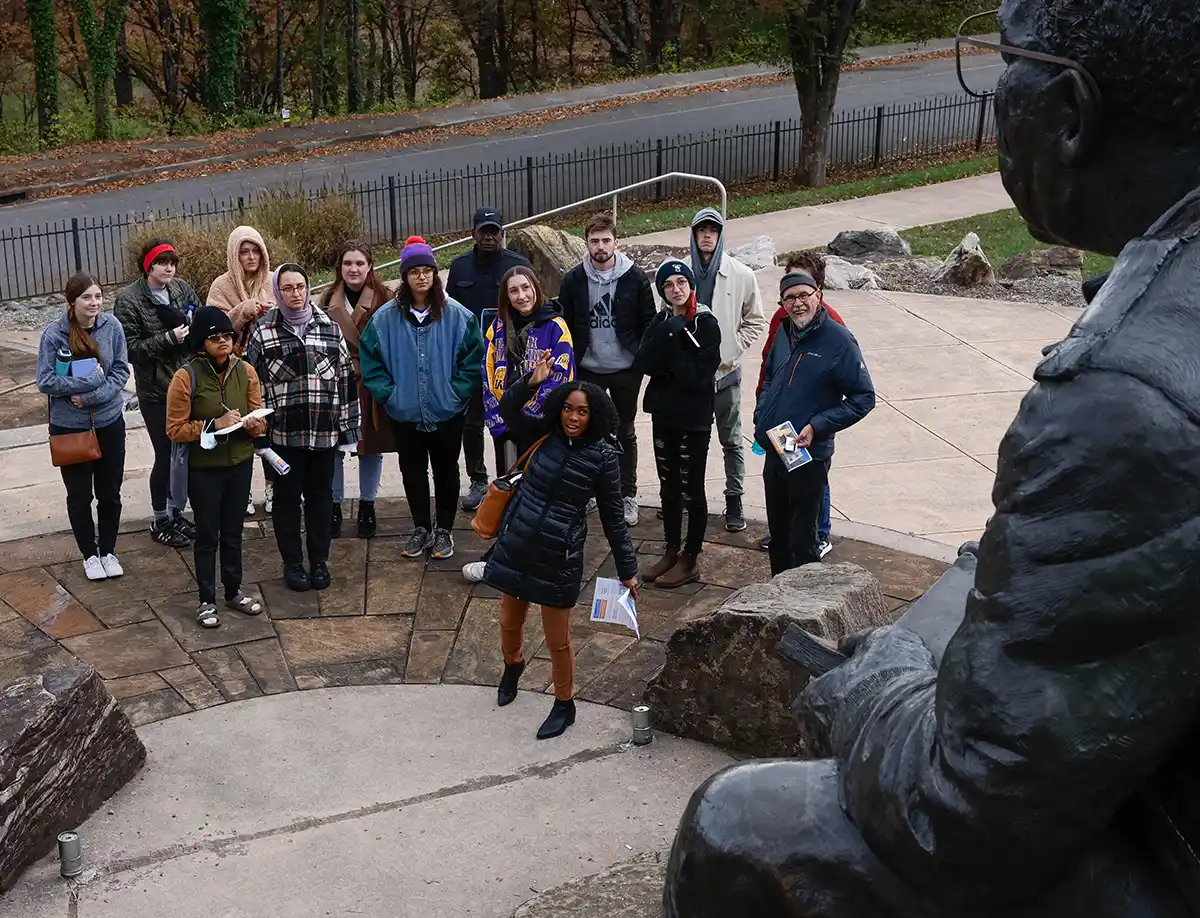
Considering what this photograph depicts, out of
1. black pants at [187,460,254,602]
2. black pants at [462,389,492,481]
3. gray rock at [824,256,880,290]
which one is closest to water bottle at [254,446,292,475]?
black pants at [187,460,254,602]

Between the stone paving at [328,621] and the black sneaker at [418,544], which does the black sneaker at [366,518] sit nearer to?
the stone paving at [328,621]

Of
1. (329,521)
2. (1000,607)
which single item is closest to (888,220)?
(329,521)

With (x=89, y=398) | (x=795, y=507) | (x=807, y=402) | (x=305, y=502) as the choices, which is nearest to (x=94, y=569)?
(x=89, y=398)

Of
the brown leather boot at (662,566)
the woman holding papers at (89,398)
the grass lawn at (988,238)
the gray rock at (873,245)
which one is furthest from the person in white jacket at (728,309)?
the grass lawn at (988,238)

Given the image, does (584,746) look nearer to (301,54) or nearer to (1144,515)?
(1144,515)

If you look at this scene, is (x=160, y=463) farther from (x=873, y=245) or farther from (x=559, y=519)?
(x=873, y=245)

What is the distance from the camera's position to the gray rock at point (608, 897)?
4.62 m

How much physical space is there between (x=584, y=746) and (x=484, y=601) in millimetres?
1568

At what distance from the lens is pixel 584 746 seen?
21.3 ft

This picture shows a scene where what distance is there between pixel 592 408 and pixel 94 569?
10.6 feet

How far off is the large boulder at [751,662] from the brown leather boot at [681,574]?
4.46 feet

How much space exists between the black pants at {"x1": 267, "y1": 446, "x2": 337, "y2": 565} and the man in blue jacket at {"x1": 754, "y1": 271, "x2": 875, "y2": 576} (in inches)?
91.5

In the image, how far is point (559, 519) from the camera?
254 inches

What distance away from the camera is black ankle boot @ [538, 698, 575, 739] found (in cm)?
655
